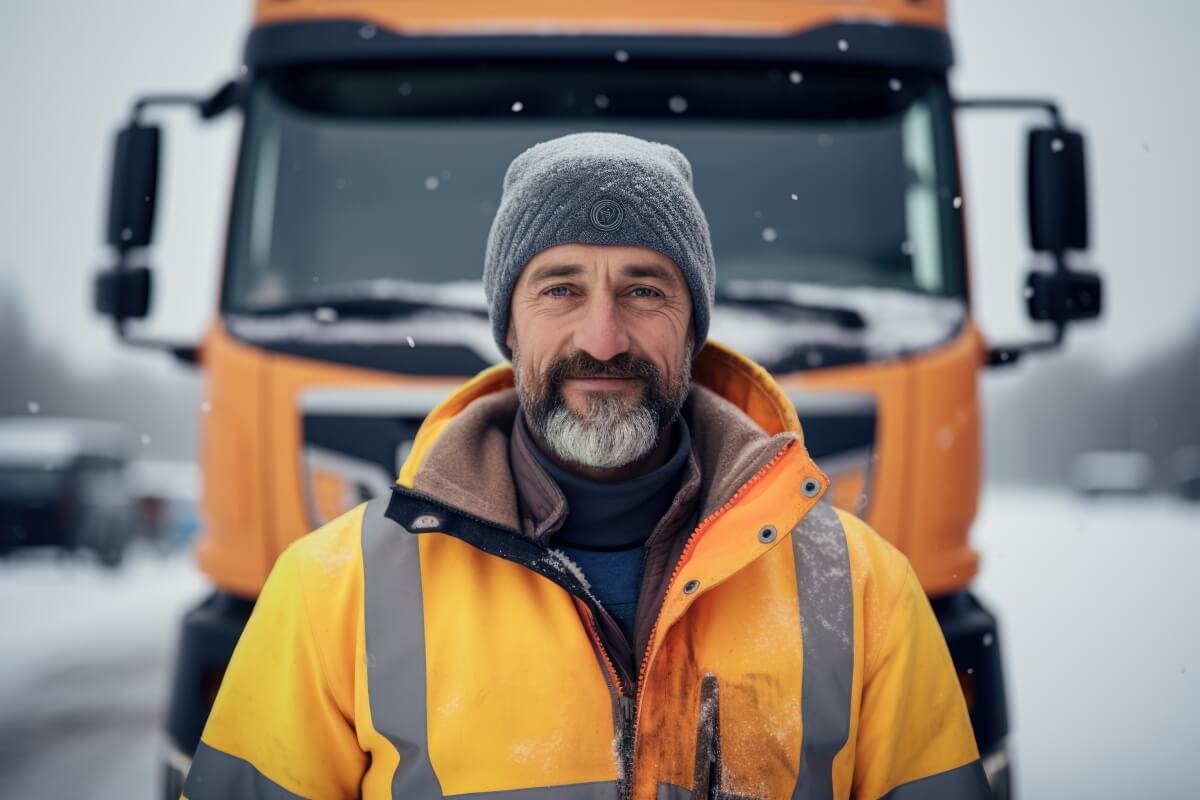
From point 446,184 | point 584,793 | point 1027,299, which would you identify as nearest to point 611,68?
point 446,184

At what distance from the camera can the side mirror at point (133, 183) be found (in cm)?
345

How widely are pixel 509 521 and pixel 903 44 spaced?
2440 mm

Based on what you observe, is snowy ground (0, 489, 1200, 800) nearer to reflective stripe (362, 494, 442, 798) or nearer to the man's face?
the man's face

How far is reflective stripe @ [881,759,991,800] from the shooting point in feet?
5.18

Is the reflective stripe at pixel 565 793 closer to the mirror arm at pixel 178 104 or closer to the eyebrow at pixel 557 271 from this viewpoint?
the eyebrow at pixel 557 271

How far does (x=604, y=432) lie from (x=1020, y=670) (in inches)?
303

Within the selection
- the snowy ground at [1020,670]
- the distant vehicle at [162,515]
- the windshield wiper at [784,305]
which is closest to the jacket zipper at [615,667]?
the windshield wiper at [784,305]

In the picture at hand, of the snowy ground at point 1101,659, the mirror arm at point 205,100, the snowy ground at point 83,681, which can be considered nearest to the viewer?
the mirror arm at point 205,100

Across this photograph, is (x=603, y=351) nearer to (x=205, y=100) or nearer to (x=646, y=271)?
(x=646, y=271)

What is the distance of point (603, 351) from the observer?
1.61 m

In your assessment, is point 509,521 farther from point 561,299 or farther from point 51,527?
point 51,527

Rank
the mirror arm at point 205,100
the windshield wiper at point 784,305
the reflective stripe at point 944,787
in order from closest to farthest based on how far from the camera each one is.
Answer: the reflective stripe at point 944,787 < the windshield wiper at point 784,305 < the mirror arm at point 205,100

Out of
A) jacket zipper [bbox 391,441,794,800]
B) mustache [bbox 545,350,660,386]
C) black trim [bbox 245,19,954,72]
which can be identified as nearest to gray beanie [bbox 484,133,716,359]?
mustache [bbox 545,350,660,386]

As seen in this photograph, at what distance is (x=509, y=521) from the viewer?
155cm
